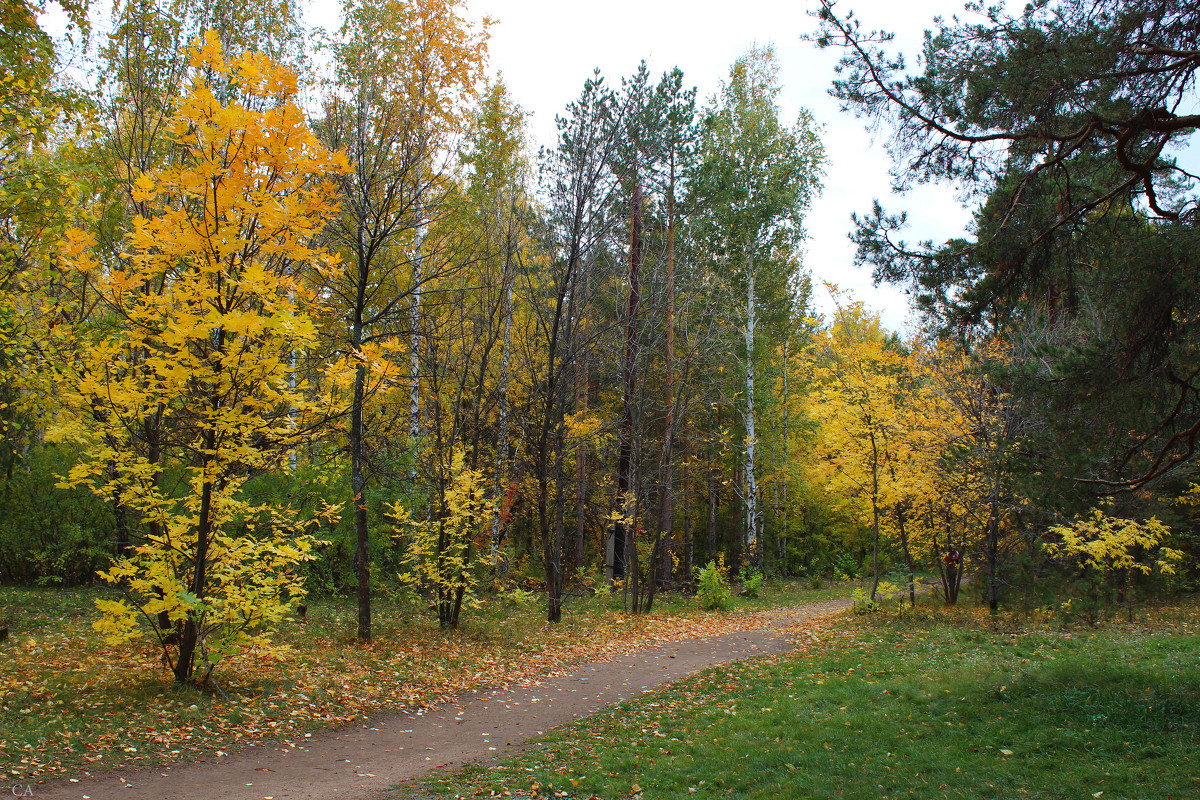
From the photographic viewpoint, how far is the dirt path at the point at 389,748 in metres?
4.30

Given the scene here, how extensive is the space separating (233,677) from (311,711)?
105 cm

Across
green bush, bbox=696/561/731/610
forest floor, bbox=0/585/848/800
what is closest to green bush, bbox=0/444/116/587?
forest floor, bbox=0/585/848/800

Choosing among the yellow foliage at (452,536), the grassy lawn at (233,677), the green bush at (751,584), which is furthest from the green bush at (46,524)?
the green bush at (751,584)

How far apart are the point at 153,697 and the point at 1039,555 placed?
13.3 meters

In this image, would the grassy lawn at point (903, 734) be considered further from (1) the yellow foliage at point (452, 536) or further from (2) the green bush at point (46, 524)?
(2) the green bush at point (46, 524)

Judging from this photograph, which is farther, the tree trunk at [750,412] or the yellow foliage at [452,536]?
the tree trunk at [750,412]

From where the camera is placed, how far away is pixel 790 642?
11062 millimetres

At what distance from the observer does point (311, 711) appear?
6.12 meters

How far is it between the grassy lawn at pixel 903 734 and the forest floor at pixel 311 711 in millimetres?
724

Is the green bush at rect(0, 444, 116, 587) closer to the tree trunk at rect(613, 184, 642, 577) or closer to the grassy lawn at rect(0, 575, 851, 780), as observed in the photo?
the grassy lawn at rect(0, 575, 851, 780)

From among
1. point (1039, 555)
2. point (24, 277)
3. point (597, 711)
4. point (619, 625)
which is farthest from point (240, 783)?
point (1039, 555)

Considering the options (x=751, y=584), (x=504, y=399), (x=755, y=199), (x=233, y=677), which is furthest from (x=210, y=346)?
(x=755, y=199)

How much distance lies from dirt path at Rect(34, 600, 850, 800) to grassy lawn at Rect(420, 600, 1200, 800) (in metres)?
0.45

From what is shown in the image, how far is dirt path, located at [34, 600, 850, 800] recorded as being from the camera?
14.1 feet
